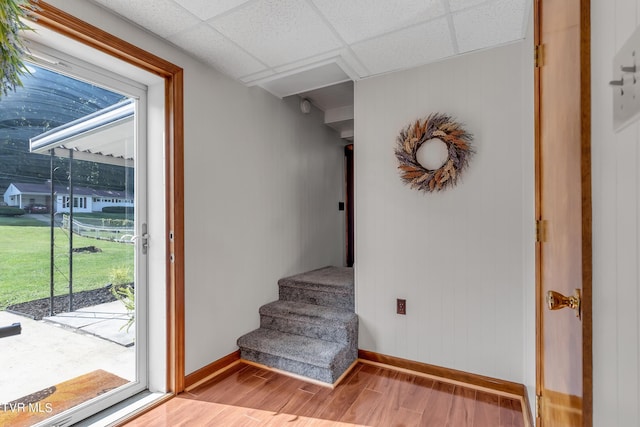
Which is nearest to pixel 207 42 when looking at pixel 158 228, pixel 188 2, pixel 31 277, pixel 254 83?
pixel 188 2

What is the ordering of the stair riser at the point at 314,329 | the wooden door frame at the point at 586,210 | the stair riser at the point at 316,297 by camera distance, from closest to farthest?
the wooden door frame at the point at 586,210, the stair riser at the point at 314,329, the stair riser at the point at 316,297

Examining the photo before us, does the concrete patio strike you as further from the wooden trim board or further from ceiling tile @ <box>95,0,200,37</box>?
ceiling tile @ <box>95,0,200,37</box>

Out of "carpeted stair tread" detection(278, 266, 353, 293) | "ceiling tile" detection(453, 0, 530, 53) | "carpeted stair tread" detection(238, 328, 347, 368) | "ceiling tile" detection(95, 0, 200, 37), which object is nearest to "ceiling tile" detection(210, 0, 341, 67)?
"ceiling tile" detection(95, 0, 200, 37)

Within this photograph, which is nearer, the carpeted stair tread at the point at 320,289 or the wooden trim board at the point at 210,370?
the wooden trim board at the point at 210,370

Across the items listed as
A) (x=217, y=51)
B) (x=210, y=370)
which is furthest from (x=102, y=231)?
(x=217, y=51)

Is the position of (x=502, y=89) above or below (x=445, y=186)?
above

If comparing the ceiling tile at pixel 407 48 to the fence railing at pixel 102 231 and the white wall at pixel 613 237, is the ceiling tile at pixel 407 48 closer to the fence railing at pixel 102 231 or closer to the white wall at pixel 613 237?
the white wall at pixel 613 237

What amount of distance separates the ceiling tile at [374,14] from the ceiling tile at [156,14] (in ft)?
2.47

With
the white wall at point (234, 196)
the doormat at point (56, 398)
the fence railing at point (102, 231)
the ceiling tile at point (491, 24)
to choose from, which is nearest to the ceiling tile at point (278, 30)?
the white wall at point (234, 196)

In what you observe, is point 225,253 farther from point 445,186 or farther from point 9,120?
point 445,186

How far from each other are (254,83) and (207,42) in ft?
2.19

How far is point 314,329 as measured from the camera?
98.5 inches

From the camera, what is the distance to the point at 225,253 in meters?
2.45

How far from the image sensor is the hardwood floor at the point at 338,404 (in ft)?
5.85
